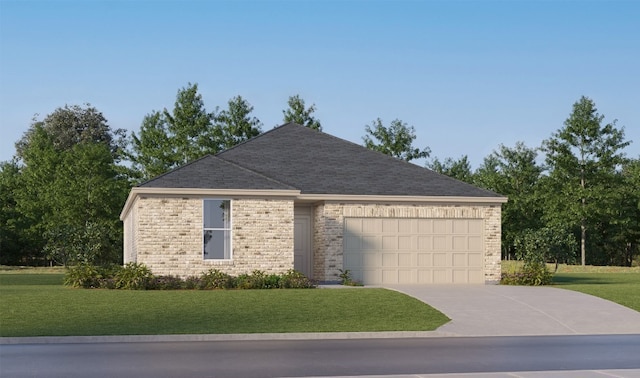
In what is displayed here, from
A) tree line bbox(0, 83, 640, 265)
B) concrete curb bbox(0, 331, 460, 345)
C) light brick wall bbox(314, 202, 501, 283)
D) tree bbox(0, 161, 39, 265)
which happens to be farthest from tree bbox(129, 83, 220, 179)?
concrete curb bbox(0, 331, 460, 345)

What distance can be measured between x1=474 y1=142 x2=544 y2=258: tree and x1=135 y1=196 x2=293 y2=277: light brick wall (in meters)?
35.9

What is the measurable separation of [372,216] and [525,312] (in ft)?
30.6

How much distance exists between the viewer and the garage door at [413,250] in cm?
3194

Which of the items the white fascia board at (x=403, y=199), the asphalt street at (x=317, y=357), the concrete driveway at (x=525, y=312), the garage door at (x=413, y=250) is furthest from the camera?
the garage door at (x=413, y=250)

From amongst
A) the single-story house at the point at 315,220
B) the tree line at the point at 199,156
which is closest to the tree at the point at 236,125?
the tree line at the point at 199,156

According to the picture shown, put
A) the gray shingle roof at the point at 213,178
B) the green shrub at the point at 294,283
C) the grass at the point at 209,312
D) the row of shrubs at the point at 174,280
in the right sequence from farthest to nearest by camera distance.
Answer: the gray shingle roof at the point at 213,178
the green shrub at the point at 294,283
the row of shrubs at the point at 174,280
the grass at the point at 209,312

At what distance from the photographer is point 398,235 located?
32.2 metres

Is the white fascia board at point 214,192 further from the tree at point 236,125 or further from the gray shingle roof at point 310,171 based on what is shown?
the tree at point 236,125

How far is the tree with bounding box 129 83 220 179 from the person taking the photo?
55.4 metres

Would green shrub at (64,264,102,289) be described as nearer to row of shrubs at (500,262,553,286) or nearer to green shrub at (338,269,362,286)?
green shrub at (338,269,362,286)

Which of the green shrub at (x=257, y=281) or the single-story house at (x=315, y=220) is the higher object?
the single-story house at (x=315, y=220)

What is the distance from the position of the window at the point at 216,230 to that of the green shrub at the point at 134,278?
2.27 m

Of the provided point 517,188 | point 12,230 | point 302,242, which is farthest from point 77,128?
point 302,242

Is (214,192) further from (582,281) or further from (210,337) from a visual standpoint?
(582,281)
